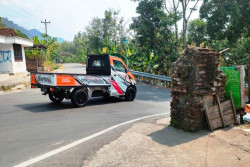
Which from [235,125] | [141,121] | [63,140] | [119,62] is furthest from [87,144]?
[119,62]

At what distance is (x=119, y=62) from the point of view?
9641 mm

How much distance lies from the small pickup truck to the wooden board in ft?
16.1

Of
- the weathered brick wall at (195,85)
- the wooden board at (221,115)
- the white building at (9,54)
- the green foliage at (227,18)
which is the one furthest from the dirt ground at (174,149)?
the white building at (9,54)

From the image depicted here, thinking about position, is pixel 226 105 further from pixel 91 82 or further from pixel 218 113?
pixel 91 82

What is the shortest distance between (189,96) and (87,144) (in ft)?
9.28

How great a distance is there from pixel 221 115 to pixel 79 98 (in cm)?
531

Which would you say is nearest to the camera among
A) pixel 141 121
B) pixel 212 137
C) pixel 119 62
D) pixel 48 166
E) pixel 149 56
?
pixel 48 166

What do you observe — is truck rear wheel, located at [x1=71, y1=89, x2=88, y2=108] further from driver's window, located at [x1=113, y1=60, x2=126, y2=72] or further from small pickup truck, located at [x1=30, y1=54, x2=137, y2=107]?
driver's window, located at [x1=113, y1=60, x2=126, y2=72]

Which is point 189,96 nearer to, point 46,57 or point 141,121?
point 141,121

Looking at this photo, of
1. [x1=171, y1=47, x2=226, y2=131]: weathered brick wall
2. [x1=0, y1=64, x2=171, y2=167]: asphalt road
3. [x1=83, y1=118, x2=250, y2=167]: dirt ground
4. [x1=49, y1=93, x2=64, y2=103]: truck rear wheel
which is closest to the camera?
[x1=83, y1=118, x2=250, y2=167]: dirt ground

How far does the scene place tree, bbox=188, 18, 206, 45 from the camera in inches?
752

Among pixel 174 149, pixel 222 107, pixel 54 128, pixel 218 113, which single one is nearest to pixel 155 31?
pixel 222 107

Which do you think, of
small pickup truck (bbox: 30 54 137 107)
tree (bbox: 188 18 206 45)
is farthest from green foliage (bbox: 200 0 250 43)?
small pickup truck (bbox: 30 54 137 107)

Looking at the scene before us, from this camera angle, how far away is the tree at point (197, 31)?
62.7 ft
